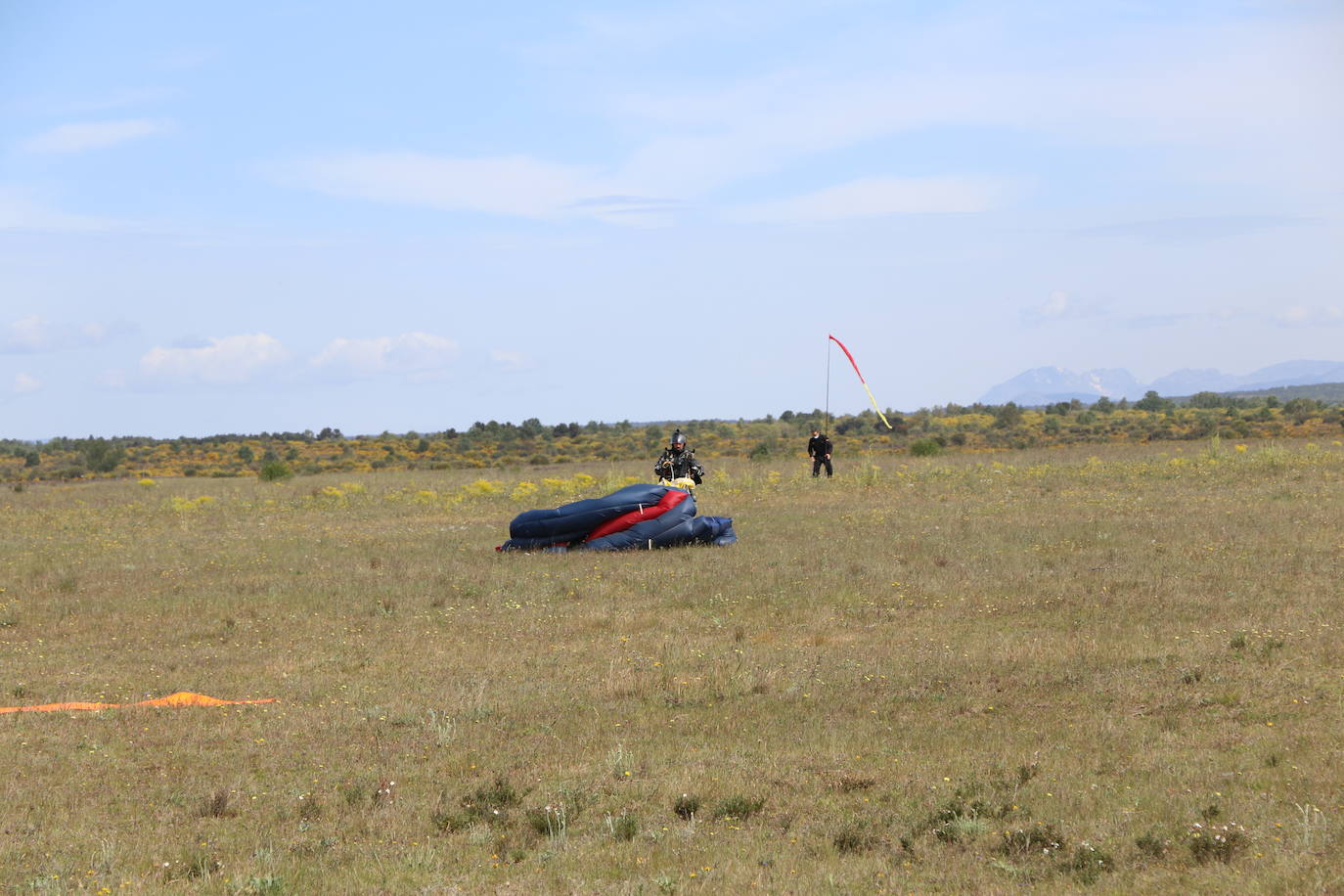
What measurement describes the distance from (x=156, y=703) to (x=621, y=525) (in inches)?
402

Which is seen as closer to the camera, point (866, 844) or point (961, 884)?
point (961, 884)

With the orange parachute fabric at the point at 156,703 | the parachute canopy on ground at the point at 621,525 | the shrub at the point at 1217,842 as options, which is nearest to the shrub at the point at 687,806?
the shrub at the point at 1217,842

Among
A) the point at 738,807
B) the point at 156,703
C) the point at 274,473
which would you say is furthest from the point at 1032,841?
the point at 274,473

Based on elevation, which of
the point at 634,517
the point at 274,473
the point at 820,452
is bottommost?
the point at 634,517

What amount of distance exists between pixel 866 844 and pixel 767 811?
83 cm

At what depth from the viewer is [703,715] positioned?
32.2ft

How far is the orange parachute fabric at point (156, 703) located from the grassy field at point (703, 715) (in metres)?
0.28

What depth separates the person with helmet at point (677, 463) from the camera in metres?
26.5

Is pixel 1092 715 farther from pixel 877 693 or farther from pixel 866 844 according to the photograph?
pixel 866 844

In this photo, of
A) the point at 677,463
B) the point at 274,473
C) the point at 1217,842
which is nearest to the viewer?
the point at 1217,842

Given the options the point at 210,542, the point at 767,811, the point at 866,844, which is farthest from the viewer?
the point at 210,542

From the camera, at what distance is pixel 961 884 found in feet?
19.6

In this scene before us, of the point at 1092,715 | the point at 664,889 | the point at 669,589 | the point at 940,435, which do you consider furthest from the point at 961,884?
the point at 940,435

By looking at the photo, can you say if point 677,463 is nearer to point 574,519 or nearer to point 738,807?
point 574,519
